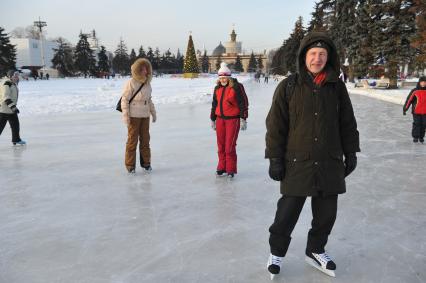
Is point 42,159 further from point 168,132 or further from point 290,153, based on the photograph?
point 290,153

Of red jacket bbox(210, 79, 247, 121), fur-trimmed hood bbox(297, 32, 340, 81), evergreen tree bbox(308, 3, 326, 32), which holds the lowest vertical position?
red jacket bbox(210, 79, 247, 121)

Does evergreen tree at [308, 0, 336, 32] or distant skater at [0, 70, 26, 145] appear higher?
evergreen tree at [308, 0, 336, 32]

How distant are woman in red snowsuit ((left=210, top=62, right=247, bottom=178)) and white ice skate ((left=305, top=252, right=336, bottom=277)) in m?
2.50

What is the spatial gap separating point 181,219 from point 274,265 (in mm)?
1338

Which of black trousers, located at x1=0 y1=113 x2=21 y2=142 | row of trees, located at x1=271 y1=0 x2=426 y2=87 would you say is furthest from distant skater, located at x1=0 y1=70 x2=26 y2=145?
row of trees, located at x1=271 y1=0 x2=426 y2=87

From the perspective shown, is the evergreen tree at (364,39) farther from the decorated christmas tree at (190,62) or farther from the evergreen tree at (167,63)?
the evergreen tree at (167,63)

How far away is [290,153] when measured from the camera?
105 inches

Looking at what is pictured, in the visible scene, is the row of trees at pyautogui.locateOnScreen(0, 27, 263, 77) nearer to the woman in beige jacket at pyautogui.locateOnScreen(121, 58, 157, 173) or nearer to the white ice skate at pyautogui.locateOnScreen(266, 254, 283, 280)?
the woman in beige jacket at pyautogui.locateOnScreen(121, 58, 157, 173)

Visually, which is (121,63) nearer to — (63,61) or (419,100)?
(63,61)

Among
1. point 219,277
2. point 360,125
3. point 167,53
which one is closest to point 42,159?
point 219,277

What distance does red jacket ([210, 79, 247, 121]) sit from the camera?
5121 mm

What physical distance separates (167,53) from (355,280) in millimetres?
104994

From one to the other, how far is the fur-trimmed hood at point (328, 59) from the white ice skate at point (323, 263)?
128cm

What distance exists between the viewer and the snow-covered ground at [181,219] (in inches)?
114
